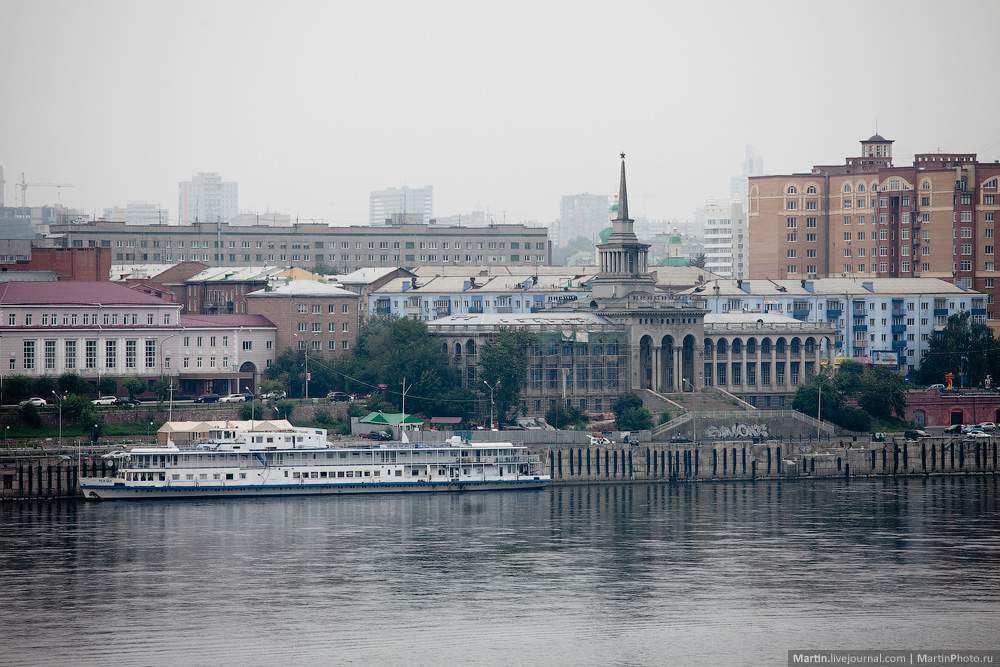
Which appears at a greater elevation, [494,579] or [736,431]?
[736,431]

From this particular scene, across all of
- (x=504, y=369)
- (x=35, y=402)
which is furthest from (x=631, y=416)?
(x=35, y=402)

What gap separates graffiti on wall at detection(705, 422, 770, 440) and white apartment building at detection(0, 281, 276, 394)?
123 ft

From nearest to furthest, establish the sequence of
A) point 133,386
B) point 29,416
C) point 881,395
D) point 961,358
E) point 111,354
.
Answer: point 29,416 → point 133,386 → point 111,354 → point 881,395 → point 961,358

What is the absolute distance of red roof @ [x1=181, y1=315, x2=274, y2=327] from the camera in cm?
16662

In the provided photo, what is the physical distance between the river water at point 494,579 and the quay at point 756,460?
9975 millimetres

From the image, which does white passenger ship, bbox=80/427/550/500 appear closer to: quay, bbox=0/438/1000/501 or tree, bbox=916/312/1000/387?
quay, bbox=0/438/1000/501

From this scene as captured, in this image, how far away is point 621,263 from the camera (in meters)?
177

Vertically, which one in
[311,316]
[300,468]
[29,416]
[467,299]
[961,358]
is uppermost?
[467,299]

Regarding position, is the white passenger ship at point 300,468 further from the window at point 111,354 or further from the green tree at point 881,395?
the green tree at point 881,395

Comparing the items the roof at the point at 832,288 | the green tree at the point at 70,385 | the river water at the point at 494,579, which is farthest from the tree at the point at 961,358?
the green tree at the point at 70,385

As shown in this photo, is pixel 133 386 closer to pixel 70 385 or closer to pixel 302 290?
pixel 70 385

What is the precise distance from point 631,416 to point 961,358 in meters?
40.7

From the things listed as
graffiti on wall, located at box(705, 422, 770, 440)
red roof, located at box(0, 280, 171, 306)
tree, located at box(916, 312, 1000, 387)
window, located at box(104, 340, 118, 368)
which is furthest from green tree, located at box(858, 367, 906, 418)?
window, located at box(104, 340, 118, 368)

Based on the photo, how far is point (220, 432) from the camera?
140 meters
